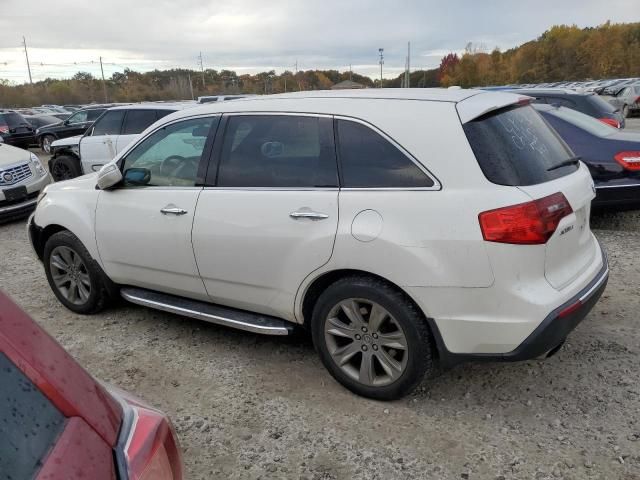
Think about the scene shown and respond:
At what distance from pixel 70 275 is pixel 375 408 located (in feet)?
9.56

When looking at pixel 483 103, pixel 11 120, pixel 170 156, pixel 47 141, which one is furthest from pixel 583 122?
pixel 11 120

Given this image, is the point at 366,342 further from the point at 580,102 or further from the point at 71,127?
the point at 71,127

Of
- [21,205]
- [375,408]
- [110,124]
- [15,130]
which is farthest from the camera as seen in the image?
[15,130]

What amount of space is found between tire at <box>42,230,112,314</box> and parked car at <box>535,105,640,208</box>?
17.0 ft

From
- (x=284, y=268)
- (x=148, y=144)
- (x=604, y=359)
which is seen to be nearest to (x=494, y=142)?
(x=284, y=268)

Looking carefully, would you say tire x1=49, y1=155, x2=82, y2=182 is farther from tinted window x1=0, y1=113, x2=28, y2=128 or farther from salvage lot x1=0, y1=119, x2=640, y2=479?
tinted window x1=0, y1=113, x2=28, y2=128

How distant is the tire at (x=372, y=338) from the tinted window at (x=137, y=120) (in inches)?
311

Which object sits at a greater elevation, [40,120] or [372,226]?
[40,120]

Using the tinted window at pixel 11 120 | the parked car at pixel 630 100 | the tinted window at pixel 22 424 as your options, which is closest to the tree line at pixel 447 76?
the parked car at pixel 630 100

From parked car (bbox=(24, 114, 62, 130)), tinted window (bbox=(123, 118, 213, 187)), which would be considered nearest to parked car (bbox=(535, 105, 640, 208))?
tinted window (bbox=(123, 118, 213, 187))

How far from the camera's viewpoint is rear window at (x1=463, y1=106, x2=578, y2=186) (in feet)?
8.98

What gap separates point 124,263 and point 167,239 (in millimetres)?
594

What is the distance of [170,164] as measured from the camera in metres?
3.93

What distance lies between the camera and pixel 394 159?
294 centimetres
